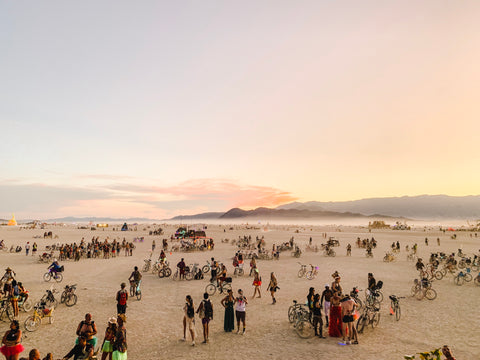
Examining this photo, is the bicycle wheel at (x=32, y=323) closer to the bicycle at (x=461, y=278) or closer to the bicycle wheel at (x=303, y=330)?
the bicycle wheel at (x=303, y=330)

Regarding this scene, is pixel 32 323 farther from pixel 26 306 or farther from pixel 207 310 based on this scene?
pixel 207 310

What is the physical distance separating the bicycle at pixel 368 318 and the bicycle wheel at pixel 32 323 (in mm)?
14333

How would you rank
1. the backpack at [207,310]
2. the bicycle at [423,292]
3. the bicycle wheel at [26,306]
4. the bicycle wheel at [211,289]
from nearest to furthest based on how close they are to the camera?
the backpack at [207,310] < the bicycle wheel at [26,306] < the bicycle at [423,292] < the bicycle wheel at [211,289]

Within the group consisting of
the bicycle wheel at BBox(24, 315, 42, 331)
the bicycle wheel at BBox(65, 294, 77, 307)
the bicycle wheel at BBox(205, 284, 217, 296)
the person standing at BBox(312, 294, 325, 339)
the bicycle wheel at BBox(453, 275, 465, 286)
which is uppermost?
the person standing at BBox(312, 294, 325, 339)

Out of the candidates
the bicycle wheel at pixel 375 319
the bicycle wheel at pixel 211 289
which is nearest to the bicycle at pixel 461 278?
the bicycle wheel at pixel 375 319

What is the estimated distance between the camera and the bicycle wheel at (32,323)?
1240 centimetres

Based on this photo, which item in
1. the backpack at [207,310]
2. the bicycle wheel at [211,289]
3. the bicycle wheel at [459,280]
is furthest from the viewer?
the bicycle wheel at [459,280]

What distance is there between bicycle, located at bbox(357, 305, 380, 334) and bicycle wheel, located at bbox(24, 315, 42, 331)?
564 inches

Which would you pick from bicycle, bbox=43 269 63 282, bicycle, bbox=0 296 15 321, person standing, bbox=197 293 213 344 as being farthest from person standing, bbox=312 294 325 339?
bicycle, bbox=43 269 63 282

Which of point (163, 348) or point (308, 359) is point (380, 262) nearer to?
point (308, 359)

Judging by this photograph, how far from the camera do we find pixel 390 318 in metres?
14.1

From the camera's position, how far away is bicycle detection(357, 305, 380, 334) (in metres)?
12.4

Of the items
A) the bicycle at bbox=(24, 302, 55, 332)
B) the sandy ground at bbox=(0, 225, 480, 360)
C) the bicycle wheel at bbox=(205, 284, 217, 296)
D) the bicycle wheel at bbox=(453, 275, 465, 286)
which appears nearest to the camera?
the sandy ground at bbox=(0, 225, 480, 360)

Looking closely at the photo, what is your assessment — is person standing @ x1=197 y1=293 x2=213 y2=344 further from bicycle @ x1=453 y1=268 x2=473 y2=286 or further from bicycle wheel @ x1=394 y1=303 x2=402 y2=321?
bicycle @ x1=453 y1=268 x2=473 y2=286
